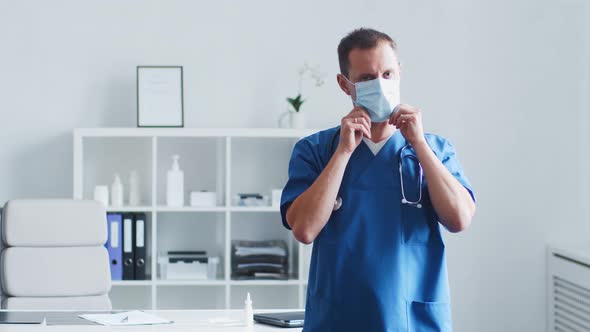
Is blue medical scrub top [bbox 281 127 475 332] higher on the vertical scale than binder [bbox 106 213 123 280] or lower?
higher

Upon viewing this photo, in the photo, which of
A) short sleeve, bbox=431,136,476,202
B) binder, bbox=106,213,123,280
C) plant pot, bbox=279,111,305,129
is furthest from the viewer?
plant pot, bbox=279,111,305,129

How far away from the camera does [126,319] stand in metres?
2.67

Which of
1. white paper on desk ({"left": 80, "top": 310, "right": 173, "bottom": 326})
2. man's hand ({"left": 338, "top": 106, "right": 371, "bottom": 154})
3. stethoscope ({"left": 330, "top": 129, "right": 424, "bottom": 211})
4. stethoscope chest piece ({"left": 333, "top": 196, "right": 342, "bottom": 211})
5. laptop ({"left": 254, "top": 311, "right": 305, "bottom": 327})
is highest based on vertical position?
man's hand ({"left": 338, "top": 106, "right": 371, "bottom": 154})

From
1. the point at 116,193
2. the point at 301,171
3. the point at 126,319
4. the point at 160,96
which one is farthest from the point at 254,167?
the point at 301,171

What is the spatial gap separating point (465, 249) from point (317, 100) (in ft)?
3.56

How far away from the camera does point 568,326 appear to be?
4.19 m

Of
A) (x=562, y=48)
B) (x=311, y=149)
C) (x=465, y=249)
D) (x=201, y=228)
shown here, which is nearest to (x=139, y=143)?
(x=201, y=228)

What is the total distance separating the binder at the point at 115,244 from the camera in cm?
409

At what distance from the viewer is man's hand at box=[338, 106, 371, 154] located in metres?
1.69

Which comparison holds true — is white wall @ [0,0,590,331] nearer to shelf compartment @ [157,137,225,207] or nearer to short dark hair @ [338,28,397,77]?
shelf compartment @ [157,137,225,207]

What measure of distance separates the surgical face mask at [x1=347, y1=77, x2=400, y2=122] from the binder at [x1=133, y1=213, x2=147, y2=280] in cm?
252

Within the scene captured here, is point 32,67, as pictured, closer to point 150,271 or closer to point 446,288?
point 150,271

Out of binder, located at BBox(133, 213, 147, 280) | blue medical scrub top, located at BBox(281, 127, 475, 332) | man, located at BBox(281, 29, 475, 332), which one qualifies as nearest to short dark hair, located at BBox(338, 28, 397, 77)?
man, located at BBox(281, 29, 475, 332)

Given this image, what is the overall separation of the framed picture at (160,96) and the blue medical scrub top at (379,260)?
8.34 ft
